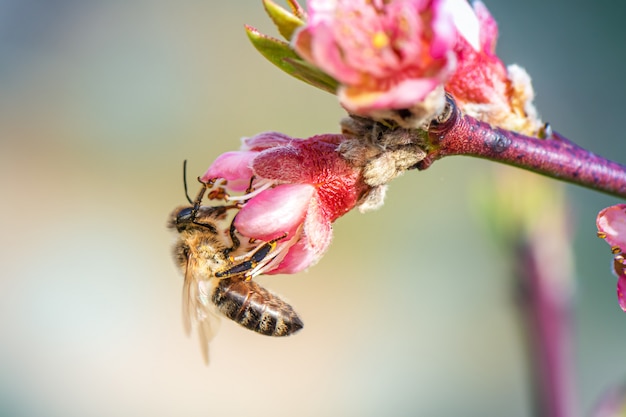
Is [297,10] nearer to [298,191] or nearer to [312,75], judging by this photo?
[312,75]

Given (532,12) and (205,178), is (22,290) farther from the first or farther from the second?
(532,12)

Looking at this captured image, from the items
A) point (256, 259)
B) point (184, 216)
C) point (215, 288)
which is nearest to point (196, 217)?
point (184, 216)

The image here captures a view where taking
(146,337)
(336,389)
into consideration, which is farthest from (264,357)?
(146,337)

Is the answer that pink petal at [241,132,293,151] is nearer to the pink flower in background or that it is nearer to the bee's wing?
the bee's wing

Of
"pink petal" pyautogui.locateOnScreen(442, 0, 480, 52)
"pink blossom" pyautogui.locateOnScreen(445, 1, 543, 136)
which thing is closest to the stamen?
"pink blossom" pyautogui.locateOnScreen(445, 1, 543, 136)

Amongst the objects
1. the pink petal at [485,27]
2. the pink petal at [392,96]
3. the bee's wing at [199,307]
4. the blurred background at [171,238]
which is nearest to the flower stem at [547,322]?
the pink petal at [485,27]

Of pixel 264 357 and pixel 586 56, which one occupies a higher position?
pixel 586 56
